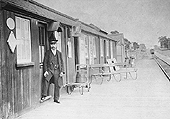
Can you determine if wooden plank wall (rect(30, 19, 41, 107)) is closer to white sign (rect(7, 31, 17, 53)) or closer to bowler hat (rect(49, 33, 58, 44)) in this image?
bowler hat (rect(49, 33, 58, 44))

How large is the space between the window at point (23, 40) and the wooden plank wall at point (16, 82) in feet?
0.48

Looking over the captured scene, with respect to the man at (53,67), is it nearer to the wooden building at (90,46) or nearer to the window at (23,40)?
the window at (23,40)

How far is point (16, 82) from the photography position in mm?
3891

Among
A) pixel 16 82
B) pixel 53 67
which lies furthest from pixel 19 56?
pixel 53 67

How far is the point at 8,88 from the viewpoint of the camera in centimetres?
363

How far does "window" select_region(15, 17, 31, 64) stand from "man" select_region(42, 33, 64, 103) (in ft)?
2.08

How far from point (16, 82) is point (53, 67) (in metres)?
1.28

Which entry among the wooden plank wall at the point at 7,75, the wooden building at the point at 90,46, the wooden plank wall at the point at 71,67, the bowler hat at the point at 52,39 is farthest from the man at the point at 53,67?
the wooden building at the point at 90,46

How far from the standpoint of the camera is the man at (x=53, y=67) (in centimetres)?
493

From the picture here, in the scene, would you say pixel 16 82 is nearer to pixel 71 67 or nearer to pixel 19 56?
pixel 19 56

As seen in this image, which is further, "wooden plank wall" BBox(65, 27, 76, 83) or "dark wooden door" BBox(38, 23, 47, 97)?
"wooden plank wall" BBox(65, 27, 76, 83)

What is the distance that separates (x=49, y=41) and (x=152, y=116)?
3.02m

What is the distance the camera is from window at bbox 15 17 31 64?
13.3 ft

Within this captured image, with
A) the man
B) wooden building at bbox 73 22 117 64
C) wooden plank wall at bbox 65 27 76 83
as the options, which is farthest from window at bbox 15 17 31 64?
wooden building at bbox 73 22 117 64
